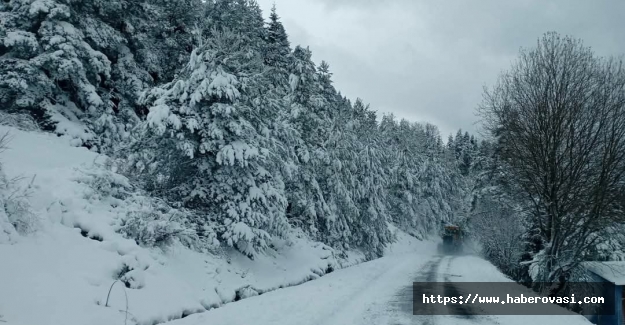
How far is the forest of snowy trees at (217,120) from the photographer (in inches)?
515

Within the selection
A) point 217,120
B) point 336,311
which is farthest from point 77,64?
point 336,311

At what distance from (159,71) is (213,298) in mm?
18838

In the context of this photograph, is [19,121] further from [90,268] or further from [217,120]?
[90,268]

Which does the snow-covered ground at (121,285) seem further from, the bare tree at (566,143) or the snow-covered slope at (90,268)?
the bare tree at (566,143)

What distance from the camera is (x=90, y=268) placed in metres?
7.80

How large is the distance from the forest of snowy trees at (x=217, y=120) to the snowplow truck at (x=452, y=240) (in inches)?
680

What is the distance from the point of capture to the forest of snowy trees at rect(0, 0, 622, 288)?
42.9 feet

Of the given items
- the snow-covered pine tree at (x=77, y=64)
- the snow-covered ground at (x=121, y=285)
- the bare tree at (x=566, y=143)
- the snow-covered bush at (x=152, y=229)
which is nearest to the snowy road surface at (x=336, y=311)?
the snow-covered ground at (x=121, y=285)

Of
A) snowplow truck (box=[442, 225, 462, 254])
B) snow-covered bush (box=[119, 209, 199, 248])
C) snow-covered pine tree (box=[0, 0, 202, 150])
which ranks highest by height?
snow-covered pine tree (box=[0, 0, 202, 150])

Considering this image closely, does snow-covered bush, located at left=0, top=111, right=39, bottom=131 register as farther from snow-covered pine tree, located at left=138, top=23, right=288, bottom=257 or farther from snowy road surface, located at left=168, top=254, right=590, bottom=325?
snowy road surface, located at left=168, top=254, right=590, bottom=325

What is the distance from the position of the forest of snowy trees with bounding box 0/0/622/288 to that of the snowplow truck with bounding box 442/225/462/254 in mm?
17274

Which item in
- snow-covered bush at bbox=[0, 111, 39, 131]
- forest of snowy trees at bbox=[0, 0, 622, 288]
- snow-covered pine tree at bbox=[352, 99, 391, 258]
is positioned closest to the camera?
forest of snowy trees at bbox=[0, 0, 622, 288]

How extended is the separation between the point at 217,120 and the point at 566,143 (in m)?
13.7

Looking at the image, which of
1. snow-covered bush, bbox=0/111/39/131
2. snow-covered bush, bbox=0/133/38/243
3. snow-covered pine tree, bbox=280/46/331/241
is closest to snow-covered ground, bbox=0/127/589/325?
snow-covered bush, bbox=0/133/38/243
